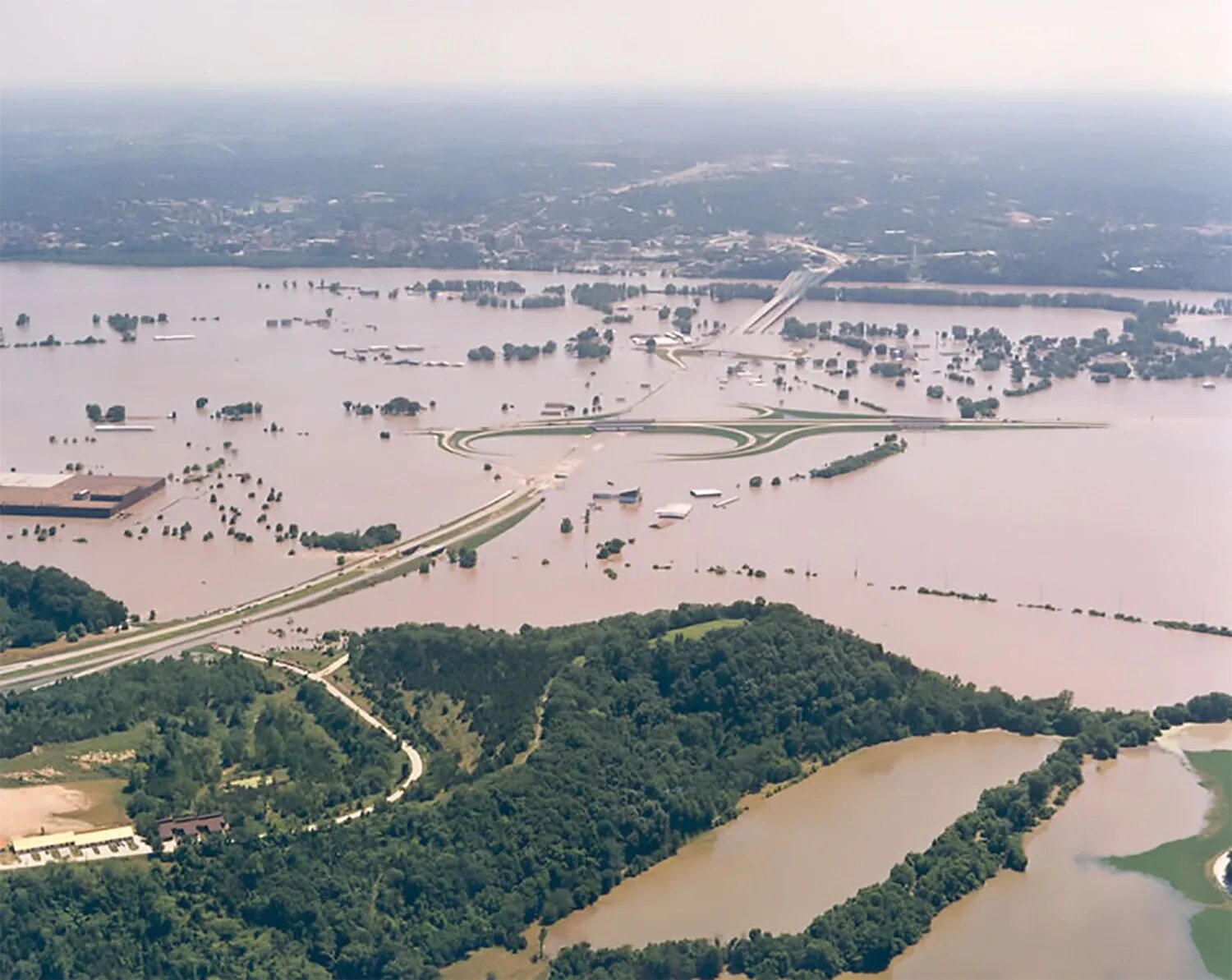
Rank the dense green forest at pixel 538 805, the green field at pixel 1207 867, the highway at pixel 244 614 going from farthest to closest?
the highway at pixel 244 614
the green field at pixel 1207 867
the dense green forest at pixel 538 805

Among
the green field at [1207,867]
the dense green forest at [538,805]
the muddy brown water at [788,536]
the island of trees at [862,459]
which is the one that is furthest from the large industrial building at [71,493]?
the green field at [1207,867]

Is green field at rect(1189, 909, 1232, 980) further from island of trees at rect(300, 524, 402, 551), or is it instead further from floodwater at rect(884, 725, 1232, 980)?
island of trees at rect(300, 524, 402, 551)

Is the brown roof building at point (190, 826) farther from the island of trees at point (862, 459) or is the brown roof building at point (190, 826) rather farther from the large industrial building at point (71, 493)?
the island of trees at point (862, 459)

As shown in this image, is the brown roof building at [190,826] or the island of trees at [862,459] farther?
the island of trees at [862,459]

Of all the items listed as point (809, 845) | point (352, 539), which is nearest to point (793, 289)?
point (352, 539)

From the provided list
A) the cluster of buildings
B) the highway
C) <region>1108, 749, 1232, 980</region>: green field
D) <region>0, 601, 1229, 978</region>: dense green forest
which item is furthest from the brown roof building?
<region>1108, 749, 1232, 980</region>: green field

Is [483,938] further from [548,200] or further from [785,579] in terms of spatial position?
[548,200]
